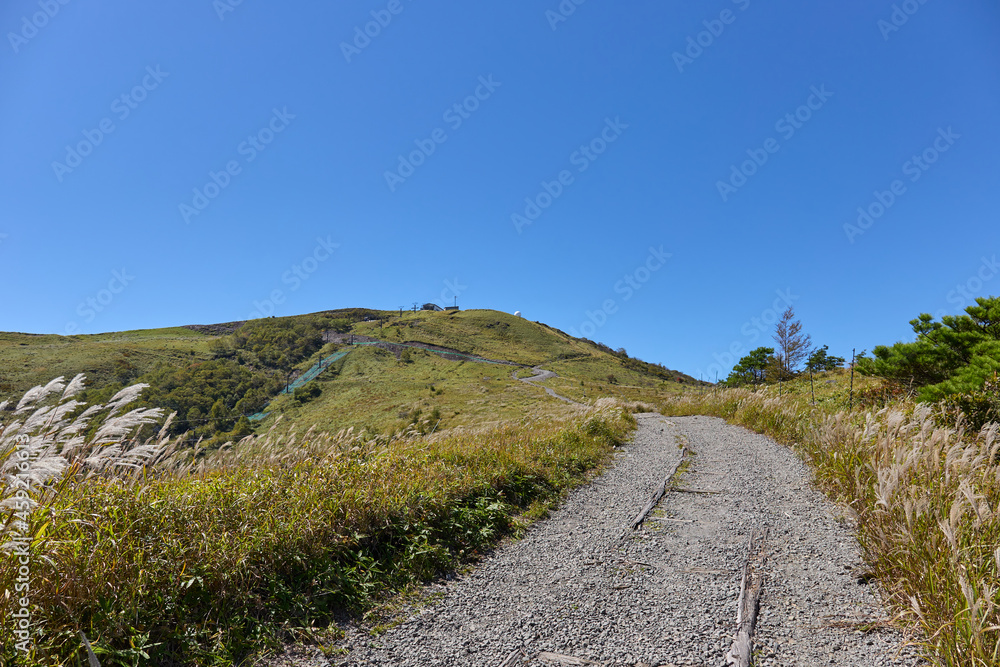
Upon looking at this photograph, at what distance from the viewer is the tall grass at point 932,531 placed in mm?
2594

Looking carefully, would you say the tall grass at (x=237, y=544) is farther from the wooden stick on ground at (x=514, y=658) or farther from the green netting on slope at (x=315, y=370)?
the green netting on slope at (x=315, y=370)

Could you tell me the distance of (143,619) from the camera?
3008 millimetres

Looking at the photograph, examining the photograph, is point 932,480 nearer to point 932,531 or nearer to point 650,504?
point 932,531

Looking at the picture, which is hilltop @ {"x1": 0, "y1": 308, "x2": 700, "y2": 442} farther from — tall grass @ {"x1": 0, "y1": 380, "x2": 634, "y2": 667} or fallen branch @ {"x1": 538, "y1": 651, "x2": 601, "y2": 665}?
fallen branch @ {"x1": 538, "y1": 651, "x2": 601, "y2": 665}

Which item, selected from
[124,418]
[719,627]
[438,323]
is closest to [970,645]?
[719,627]

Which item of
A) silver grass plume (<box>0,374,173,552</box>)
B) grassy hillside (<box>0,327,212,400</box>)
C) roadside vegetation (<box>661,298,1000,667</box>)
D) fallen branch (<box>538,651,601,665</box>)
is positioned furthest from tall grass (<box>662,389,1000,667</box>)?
grassy hillside (<box>0,327,212,400</box>)

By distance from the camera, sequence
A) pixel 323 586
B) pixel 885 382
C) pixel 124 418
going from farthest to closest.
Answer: pixel 885 382
pixel 323 586
pixel 124 418

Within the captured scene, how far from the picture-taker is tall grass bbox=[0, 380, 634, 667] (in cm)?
284

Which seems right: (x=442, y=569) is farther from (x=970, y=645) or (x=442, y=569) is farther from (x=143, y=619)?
(x=970, y=645)

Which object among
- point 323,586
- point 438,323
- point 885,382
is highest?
point 438,323

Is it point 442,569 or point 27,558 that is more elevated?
point 27,558

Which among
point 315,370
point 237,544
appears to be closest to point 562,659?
point 237,544

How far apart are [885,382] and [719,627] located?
14791 mm

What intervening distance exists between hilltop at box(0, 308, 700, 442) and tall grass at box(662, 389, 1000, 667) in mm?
34927
